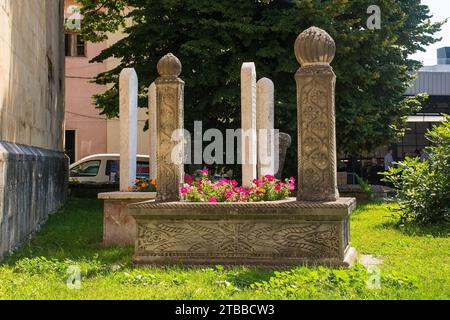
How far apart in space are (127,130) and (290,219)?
14.7 feet

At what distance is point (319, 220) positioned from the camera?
6.79 m

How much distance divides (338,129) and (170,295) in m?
11.4

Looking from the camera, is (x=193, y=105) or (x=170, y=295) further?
(x=193, y=105)

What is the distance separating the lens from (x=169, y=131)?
25.6 feet

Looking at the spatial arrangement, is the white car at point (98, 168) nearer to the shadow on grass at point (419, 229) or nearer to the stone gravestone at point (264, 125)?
the stone gravestone at point (264, 125)

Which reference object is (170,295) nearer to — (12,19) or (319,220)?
(319,220)

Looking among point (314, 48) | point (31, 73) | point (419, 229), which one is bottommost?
point (419, 229)

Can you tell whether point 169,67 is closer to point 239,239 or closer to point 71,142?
point 239,239

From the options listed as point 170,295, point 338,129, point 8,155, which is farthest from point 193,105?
point 170,295

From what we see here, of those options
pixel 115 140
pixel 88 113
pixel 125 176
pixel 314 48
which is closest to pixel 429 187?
pixel 314 48

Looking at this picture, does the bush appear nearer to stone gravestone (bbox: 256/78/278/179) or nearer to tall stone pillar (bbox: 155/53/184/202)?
stone gravestone (bbox: 256/78/278/179)

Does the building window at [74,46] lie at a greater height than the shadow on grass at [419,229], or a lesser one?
greater

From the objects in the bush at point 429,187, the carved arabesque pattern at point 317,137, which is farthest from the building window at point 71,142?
the carved arabesque pattern at point 317,137

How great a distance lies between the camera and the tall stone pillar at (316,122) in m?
6.99
